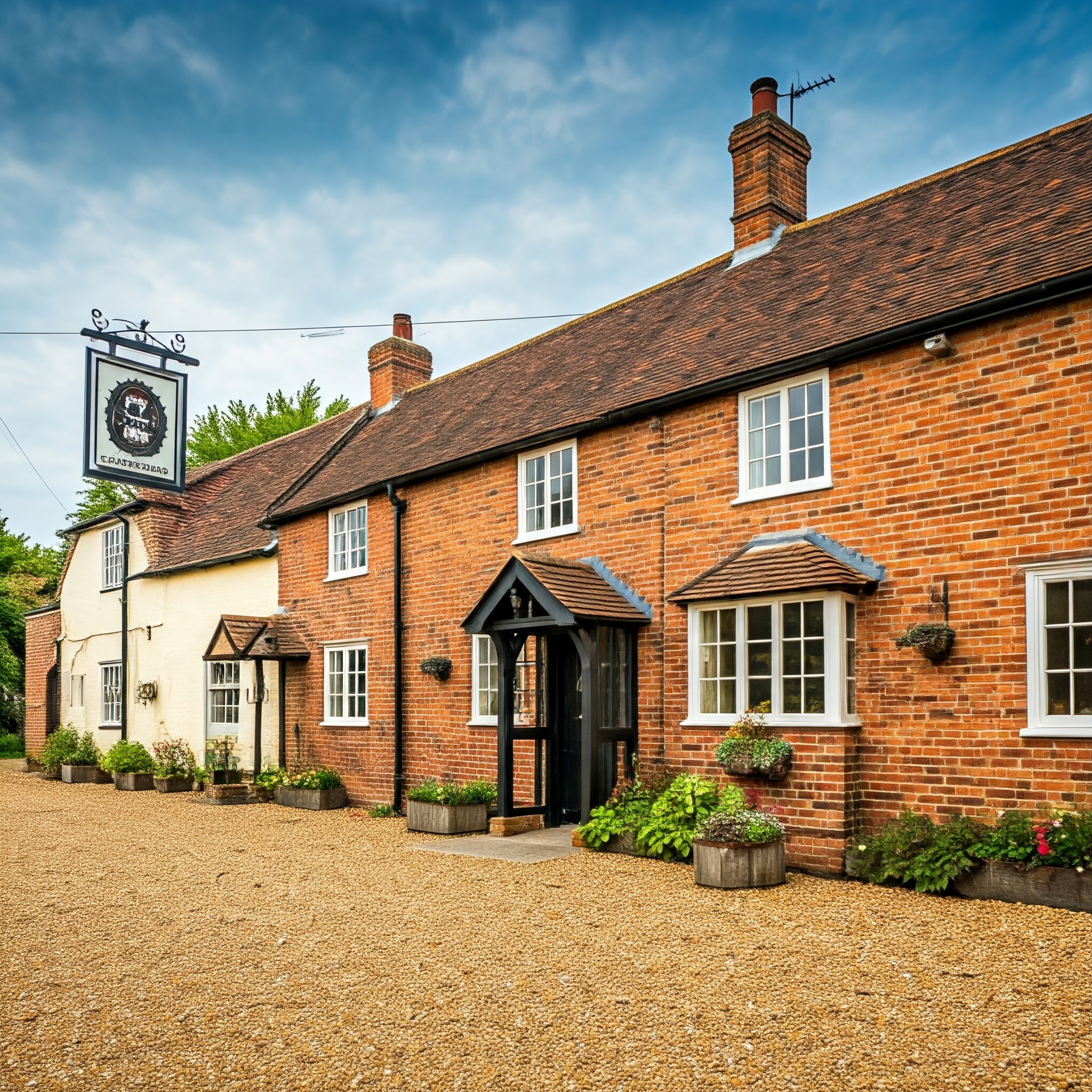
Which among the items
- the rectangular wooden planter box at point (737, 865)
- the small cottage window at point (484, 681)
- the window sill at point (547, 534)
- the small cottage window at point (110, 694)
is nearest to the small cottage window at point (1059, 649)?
the rectangular wooden planter box at point (737, 865)

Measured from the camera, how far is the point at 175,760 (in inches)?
786

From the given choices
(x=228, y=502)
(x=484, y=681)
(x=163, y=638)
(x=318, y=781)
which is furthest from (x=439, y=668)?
(x=228, y=502)

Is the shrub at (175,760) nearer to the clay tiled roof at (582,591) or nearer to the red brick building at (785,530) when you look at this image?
the red brick building at (785,530)

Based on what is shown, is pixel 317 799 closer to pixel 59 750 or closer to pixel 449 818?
pixel 449 818

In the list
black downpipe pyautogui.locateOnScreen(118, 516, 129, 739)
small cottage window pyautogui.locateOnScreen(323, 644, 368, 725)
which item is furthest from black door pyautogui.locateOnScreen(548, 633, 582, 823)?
black downpipe pyautogui.locateOnScreen(118, 516, 129, 739)

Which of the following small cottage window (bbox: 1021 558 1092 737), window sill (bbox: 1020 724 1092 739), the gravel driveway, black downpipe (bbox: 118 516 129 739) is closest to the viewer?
the gravel driveway

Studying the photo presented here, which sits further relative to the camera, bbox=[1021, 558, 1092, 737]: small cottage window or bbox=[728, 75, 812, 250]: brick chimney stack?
bbox=[728, 75, 812, 250]: brick chimney stack

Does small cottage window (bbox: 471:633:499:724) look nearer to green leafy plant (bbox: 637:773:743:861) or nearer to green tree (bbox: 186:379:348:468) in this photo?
green leafy plant (bbox: 637:773:743:861)

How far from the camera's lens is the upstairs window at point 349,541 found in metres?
16.5

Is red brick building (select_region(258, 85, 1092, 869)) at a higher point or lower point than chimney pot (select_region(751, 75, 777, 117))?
lower

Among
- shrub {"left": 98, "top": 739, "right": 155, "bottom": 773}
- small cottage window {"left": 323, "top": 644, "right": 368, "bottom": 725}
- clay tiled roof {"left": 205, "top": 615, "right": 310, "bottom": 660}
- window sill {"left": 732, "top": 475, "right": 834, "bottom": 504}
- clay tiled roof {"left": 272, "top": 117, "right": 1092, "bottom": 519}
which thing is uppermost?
clay tiled roof {"left": 272, "top": 117, "right": 1092, "bottom": 519}

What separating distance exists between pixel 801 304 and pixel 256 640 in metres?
10.8

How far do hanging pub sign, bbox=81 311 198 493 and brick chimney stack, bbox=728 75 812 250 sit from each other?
38.4ft

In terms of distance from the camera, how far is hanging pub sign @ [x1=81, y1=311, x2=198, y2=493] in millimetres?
18938
